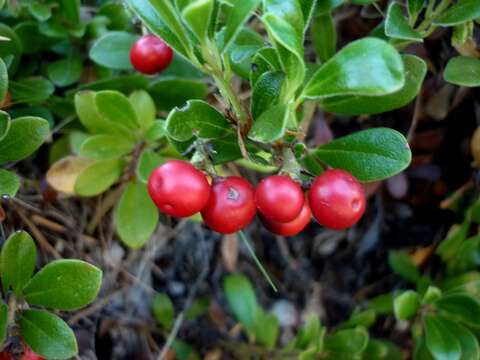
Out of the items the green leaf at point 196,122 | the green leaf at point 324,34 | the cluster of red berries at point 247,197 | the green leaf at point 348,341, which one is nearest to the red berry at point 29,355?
the cluster of red berries at point 247,197

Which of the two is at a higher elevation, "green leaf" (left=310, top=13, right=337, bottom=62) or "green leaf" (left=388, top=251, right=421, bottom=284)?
"green leaf" (left=310, top=13, right=337, bottom=62)

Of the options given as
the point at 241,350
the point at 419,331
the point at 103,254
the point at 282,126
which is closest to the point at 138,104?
the point at 103,254

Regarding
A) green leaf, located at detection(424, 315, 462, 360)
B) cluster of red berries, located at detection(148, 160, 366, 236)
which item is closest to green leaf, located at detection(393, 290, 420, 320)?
green leaf, located at detection(424, 315, 462, 360)

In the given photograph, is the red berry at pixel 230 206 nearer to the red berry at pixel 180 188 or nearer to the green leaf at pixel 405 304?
the red berry at pixel 180 188

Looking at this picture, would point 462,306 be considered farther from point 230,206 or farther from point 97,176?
point 97,176

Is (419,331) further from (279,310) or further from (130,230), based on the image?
(130,230)

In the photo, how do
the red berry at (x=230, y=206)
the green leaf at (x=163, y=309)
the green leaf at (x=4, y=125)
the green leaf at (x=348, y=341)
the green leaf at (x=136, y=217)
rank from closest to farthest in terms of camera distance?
the red berry at (x=230, y=206) → the green leaf at (x=4, y=125) → the green leaf at (x=136, y=217) → the green leaf at (x=348, y=341) → the green leaf at (x=163, y=309)

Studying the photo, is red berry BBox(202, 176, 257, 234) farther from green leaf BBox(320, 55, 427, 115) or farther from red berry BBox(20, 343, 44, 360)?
red berry BBox(20, 343, 44, 360)
